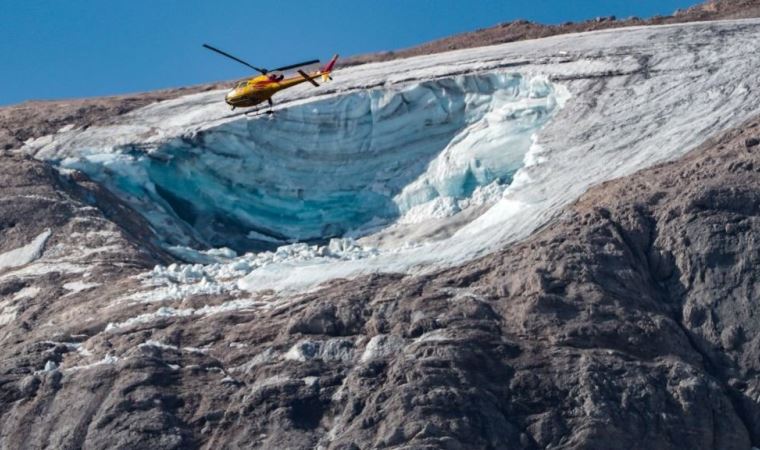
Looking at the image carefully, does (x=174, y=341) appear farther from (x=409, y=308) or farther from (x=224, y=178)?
(x=224, y=178)

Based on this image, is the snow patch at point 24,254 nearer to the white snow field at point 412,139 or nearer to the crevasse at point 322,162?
the white snow field at point 412,139

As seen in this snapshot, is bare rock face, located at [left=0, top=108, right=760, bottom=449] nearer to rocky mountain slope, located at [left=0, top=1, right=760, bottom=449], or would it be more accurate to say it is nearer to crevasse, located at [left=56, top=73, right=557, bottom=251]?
rocky mountain slope, located at [left=0, top=1, right=760, bottom=449]

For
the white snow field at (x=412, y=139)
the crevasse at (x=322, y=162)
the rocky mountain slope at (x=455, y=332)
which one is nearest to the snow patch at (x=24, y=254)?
the rocky mountain slope at (x=455, y=332)

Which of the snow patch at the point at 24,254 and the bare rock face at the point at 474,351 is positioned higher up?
the snow patch at the point at 24,254

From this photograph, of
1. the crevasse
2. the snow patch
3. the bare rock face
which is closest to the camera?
the bare rock face

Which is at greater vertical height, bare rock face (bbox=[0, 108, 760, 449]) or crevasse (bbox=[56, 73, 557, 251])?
crevasse (bbox=[56, 73, 557, 251])

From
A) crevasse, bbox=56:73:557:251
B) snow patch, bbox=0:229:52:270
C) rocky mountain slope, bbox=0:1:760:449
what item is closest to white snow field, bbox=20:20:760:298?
crevasse, bbox=56:73:557:251
